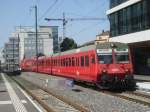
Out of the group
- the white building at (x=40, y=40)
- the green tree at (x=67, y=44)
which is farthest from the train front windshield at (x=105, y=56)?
the white building at (x=40, y=40)

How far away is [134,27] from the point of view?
55.2 metres

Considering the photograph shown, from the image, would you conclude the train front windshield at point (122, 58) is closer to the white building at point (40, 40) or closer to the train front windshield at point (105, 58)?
the train front windshield at point (105, 58)

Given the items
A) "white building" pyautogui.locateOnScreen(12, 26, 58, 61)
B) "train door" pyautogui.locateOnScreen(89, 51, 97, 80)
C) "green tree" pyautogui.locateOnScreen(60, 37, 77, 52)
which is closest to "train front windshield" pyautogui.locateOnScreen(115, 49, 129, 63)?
"train door" pyautogui.locateOnScreen(89, 51, 97, 80)

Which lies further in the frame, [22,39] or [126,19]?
[22,39]

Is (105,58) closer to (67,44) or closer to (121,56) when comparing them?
(121,56)

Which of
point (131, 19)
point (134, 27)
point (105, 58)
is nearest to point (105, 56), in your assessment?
point (105, 58)

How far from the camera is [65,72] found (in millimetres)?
42125

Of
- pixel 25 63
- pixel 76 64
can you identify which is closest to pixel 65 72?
pixel 76 64

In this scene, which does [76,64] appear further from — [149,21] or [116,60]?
[149,21]

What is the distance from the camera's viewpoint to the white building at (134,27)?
172 feet

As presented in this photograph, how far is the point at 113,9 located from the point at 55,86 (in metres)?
28.8

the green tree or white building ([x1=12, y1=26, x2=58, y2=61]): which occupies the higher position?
white building ([x1=12, y1=26, x2=58, y2=61])

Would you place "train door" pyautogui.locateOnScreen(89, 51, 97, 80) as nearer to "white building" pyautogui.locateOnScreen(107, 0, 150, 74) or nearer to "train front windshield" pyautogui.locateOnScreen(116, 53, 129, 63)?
"train front windshield" pyautogui.locateOnScreen(116, 53, 129, 63)

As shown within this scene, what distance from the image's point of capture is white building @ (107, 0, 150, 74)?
5250cm
